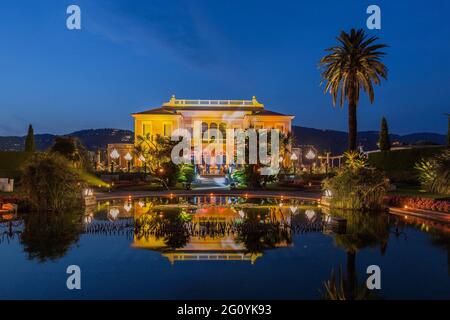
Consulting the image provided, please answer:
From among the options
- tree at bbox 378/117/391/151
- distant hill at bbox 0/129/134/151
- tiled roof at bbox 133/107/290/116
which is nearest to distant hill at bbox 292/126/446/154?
distant hill at bbox 0/129/134/151

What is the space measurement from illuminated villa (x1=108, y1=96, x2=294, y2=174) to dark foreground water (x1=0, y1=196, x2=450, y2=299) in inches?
1558

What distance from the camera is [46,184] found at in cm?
1811

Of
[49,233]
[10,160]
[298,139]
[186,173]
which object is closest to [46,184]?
[49,233]

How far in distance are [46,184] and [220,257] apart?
11237 mm

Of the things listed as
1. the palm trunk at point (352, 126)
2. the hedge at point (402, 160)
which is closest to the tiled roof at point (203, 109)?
the hedge at point (402, 160)

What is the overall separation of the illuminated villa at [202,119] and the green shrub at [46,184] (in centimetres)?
3559

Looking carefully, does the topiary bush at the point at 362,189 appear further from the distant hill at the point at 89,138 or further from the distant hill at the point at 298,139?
the distant hill at the point at 89,138

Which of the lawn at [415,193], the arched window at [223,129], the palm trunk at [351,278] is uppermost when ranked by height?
the arched window at [223,129]

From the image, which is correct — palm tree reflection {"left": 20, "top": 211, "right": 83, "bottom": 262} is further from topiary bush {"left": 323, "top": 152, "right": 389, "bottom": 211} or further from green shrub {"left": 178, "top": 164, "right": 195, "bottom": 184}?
green shrub {"left": 178, "top": 164, "right": 195, "bottom": 184}

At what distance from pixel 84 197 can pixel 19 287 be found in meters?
13.5

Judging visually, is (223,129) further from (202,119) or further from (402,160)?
(402,160)

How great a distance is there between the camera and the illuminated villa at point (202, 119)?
181 ft

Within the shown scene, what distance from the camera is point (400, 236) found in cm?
1247

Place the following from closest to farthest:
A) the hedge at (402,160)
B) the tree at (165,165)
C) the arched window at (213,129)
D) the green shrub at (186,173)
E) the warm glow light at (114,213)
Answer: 1. the warm glow light at (114,213)
2. the hedge at (402,160)
3. the tree at (165,165)
4. the green shrub at (186,173)
5. the arched window at (213,129)
